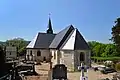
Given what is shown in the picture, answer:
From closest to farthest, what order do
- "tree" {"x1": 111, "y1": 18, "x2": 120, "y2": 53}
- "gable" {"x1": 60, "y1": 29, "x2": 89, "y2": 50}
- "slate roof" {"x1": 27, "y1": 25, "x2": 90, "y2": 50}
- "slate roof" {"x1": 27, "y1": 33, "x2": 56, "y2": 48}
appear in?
"gable" {"x1": 60, "y1": 29, "x2": 89, "y2": 50} < "slate roof" {"x1": 27, "y1": 25, "x2": 90, "y2": 50} < "tree" {"x1": 111, "y1": 18, "x2": 120, "y2": 53} < "slate roof" {"x1": 27, "y1": 33, "x2": 56, "y2": 48}

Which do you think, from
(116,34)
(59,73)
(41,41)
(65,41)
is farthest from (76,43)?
(41,41)

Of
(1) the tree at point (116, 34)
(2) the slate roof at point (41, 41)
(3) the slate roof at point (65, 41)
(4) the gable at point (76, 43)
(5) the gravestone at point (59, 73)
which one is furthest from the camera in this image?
(2) the slate roof at point (41, 41)

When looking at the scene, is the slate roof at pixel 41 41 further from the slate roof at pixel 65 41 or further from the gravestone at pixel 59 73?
the gravestone at pixel 59 73

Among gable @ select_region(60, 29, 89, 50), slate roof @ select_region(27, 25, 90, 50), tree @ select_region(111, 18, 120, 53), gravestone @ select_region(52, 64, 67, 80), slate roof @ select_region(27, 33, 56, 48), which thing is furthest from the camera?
slate roof @ select_region(27, 33, 56, 48)

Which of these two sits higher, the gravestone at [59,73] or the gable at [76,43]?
the gable at [76,43]

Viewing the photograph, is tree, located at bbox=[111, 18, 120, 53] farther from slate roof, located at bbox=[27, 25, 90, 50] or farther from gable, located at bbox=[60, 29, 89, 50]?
gable, located at bbox=[60, 29, 89, 50]

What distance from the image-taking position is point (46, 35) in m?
60.8

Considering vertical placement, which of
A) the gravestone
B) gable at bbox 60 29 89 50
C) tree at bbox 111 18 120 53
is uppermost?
tree at bbox 111 18 120 53

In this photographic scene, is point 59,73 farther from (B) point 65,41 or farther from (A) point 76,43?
(B) point 65,41

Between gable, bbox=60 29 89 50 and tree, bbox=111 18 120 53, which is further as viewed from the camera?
tree, bbox=111 18 120 53

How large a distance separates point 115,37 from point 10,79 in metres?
38.1

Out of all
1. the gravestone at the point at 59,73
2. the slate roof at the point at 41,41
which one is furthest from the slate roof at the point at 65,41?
the gravestone at the point at 59,73

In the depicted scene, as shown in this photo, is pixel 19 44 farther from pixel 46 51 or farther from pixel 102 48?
pixel 46 51

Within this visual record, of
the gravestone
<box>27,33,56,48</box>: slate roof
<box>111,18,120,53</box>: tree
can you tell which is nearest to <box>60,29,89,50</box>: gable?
<box>111,18,120,53</box>: tree
